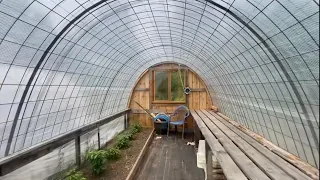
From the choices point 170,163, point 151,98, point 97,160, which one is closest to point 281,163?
point 97,160

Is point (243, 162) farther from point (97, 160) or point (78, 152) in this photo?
point (78, 152)

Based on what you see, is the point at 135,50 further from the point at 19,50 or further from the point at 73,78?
the point at 19,50

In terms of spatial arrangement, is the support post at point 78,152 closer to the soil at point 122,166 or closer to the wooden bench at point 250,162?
the soil at point 122,166

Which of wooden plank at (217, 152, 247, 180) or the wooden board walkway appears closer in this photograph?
wooden plank at (217, 152, 247, 180)

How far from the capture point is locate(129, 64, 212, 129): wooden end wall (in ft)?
42.6

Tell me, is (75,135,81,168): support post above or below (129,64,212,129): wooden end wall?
below

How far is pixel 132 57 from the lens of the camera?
1070 centimetres

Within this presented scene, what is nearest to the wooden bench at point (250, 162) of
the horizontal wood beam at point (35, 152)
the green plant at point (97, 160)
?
the green plant at point (97, 160)

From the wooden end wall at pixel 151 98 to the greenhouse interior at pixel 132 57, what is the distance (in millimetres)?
2820

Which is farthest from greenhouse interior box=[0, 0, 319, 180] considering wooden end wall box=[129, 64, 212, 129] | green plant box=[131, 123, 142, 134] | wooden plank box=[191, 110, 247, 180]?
wooden end wall box=[129, 64, 212, 129]

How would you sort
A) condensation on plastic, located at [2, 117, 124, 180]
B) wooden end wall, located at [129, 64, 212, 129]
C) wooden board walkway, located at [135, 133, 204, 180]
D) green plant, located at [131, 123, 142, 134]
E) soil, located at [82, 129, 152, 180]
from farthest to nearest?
wooden end wall, located at [129, 64, 212, 129], green plant, located at [131, 123, 142, 134], wooden board walkway, located at [135, 133, 204, 180], soil, located at [82, 129, 152, 180], condensation on plastic, located at [2, 117, 124, 180]

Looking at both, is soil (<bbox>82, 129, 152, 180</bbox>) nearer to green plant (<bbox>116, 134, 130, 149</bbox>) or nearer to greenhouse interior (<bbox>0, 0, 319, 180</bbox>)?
greenhouse interior (<bbox>0, 0, 319, 180</bbox>)

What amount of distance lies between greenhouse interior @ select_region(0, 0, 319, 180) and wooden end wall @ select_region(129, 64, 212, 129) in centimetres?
282

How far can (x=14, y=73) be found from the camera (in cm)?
444
